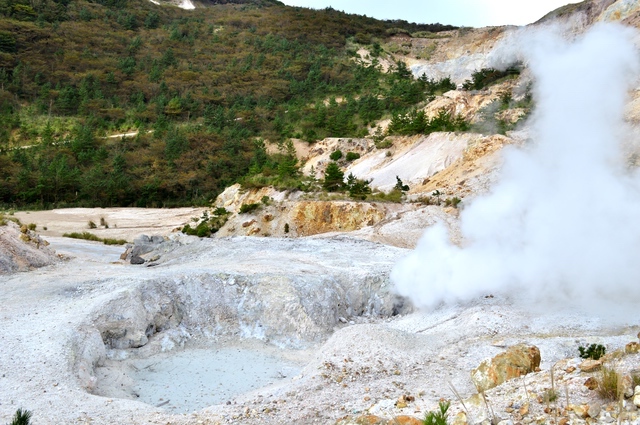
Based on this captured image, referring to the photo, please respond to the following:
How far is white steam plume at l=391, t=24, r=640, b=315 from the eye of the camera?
346 inches

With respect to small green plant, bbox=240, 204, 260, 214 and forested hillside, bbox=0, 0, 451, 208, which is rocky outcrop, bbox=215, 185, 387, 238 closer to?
small green plant, bbox=240, 204, 260, 214

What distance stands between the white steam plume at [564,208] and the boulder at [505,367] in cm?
368

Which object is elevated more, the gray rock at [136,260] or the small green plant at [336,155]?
the small green plant at [336,155]

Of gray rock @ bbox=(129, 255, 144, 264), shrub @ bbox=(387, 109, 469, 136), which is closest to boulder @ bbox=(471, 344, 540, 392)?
gray rock @ bbox=(129, 255, 144, 264)

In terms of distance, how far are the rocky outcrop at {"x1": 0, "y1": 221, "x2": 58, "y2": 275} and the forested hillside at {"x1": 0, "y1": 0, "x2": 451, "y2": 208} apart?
559 inches

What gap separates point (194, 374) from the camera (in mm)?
9000

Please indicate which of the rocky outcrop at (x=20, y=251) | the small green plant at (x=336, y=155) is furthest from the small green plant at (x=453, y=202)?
the small green plant at (x=336, y=155)

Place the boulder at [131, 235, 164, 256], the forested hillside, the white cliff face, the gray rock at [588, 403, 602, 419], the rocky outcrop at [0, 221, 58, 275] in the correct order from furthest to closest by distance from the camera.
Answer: the forested hillside < the white cliff face < the boulder at [131, 235, 164, 256] < the rocky outcrop at [0, 221, 58, 275] < the gray rock at [588, 403, 602, 419]

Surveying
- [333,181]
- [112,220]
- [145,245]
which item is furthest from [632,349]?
[112,220]

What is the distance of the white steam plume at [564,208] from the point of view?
28.8 ft

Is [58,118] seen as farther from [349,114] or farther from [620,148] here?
[620,148]

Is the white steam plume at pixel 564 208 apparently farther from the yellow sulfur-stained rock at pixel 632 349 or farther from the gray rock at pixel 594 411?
the gray rock at pixel 594 411

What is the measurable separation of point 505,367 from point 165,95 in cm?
5799

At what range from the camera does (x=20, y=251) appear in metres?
14.8
